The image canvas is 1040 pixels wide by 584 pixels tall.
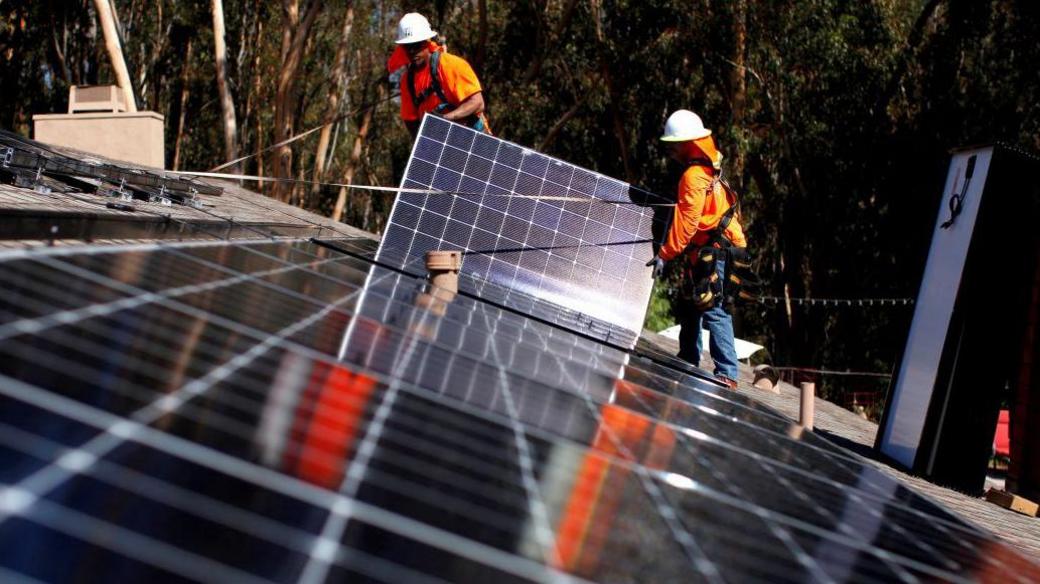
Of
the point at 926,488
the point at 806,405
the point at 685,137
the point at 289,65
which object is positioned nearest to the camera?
the point at 926,488

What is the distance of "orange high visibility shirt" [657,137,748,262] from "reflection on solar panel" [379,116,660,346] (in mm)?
296

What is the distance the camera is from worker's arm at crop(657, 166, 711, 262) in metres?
8.86

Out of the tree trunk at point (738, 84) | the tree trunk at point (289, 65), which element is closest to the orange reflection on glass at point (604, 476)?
the tree trunk at point (738, 84)

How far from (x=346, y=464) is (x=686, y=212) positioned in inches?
278

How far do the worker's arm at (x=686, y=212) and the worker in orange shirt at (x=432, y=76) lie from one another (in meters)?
1.88

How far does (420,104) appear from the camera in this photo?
10.3 m

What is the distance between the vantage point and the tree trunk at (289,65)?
28062mm

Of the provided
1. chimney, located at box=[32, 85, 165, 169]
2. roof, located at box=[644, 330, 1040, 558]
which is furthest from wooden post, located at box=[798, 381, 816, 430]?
chimney, located at box=[32, 85, 165, 169]

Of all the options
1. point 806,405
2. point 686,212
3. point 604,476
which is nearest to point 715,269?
point 686,212

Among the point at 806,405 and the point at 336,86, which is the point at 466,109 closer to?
the point at 806,405

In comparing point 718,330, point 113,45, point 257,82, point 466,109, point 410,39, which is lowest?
point 718,330

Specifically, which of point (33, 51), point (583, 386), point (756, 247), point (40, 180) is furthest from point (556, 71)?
point (583, 386)

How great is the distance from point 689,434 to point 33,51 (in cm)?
3315

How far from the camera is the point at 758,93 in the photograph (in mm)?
29844
